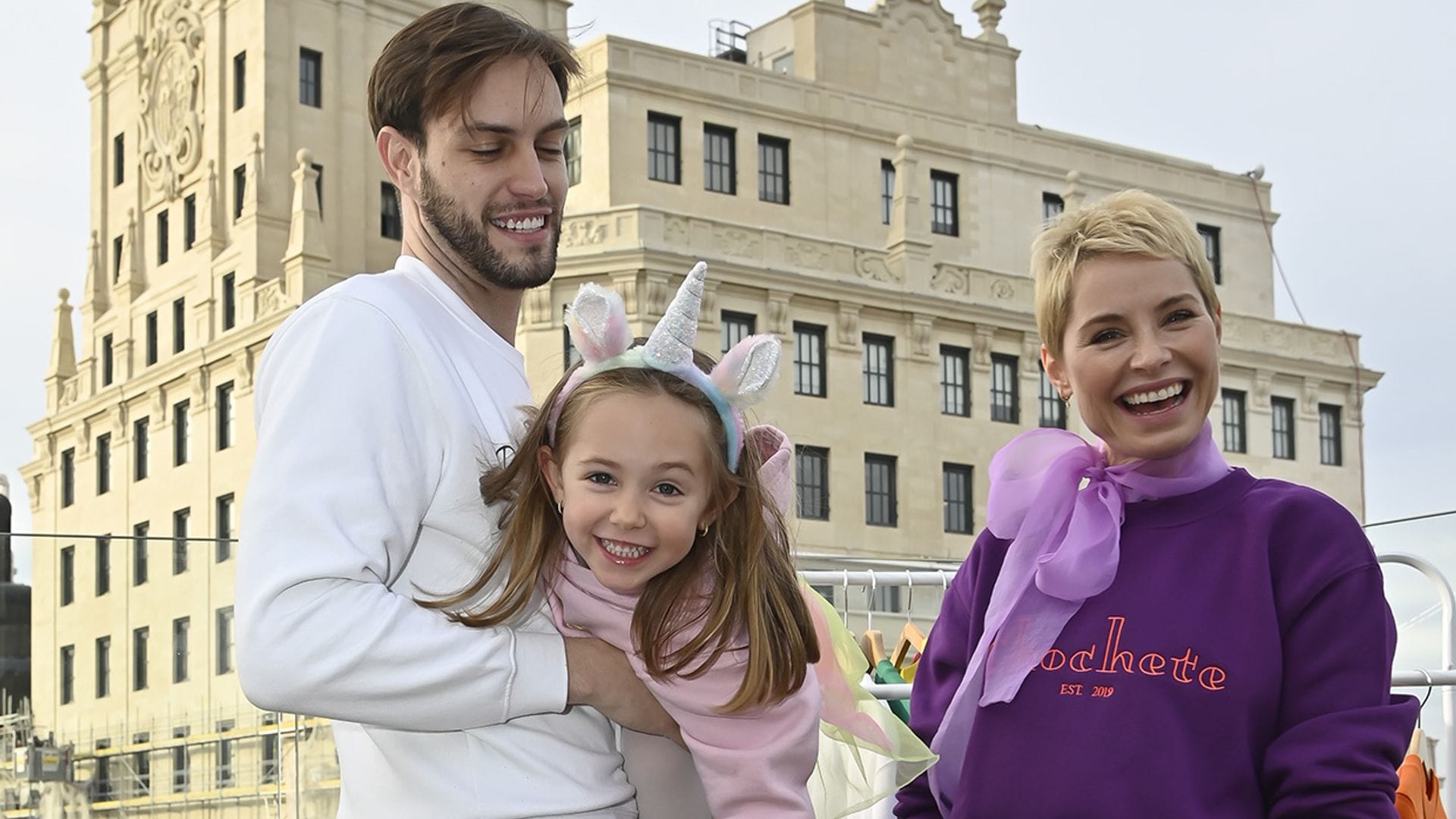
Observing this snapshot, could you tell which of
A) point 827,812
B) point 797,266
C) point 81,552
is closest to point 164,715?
point 81,552

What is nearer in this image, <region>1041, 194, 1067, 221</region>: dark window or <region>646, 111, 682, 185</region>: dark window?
<region>646, 111, 682, 185</region>: dark window

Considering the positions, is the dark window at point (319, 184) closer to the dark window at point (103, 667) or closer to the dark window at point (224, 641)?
the dark window at point (103, 667)

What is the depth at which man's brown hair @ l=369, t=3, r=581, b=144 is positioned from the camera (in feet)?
11.4

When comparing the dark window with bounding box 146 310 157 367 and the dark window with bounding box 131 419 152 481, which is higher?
the dark window with bounding box 146 310 157 367

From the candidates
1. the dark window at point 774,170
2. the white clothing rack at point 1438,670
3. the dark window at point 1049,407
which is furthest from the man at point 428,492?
the dark window at point 1049,407

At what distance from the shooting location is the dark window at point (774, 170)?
42906mm

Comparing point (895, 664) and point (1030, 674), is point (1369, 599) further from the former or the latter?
point (895, 664)

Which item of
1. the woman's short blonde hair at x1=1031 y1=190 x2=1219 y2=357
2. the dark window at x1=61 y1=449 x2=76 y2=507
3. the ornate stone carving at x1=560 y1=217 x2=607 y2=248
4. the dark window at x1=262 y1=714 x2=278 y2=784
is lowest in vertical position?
the dark window at x1=262 y1=714 x2=278 y2=784

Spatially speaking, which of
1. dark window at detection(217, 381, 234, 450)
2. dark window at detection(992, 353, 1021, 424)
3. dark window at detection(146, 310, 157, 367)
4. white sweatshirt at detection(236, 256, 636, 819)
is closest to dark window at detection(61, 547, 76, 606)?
white sweatshirt at detection(236, 256, 636, 819)

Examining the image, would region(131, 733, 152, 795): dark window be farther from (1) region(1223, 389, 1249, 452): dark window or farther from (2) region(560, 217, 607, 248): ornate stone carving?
(1) region(1223, 389, 1249, 452): dark window

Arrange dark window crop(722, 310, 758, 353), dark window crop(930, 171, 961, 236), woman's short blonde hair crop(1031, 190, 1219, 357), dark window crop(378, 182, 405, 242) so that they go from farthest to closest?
dark window crop(930, 171, 961, 236) → dark window crop(378, 182, 405, 242) → dark window crop(722, 310, 758, 353) → woman's short blonde hair crop(1031, 190, 1219, 357)

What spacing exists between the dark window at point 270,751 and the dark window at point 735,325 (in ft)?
92.6

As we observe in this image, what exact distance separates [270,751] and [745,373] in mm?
8004

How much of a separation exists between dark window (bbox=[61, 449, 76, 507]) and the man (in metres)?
48.0
